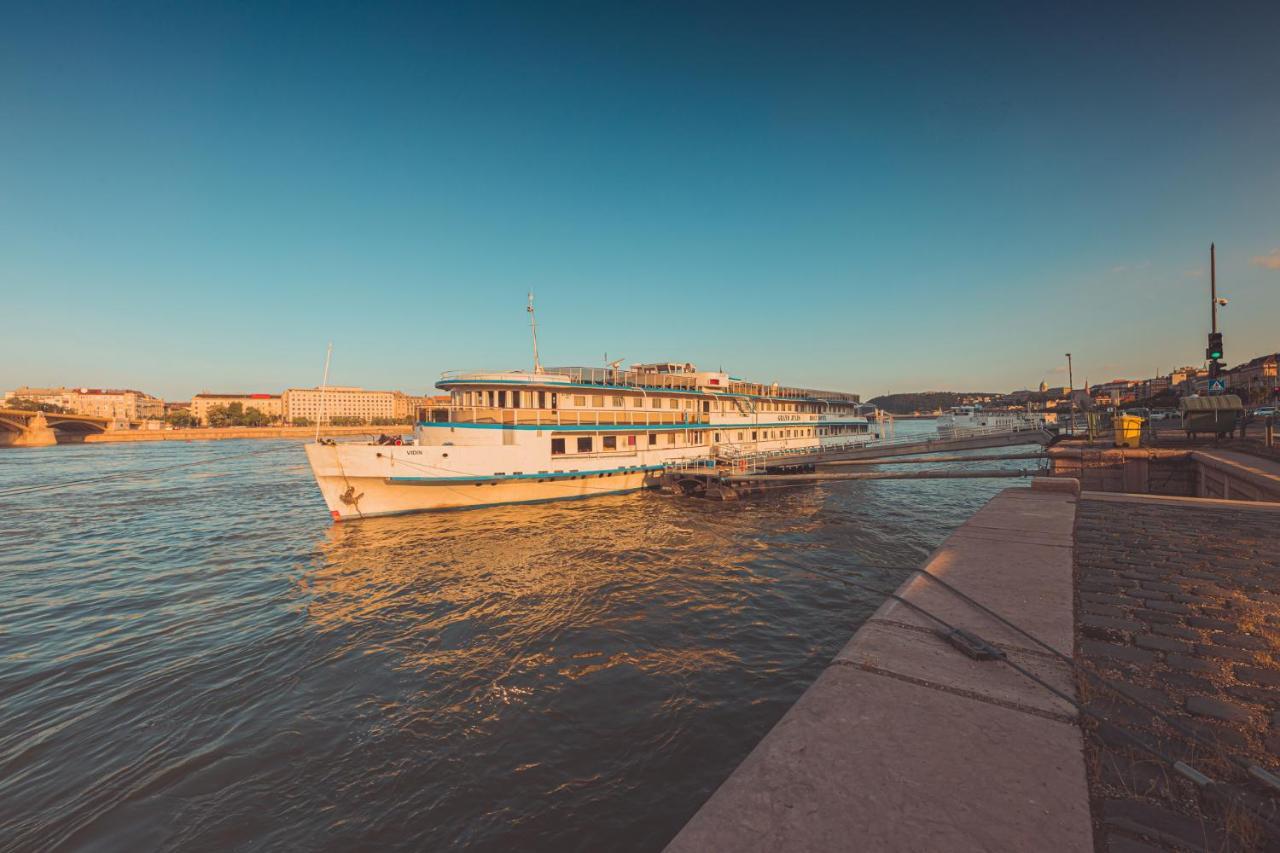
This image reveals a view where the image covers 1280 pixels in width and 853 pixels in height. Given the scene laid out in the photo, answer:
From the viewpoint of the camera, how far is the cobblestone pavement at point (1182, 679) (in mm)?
2559

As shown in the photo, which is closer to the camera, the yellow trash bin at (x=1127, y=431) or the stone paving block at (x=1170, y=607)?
the stone paving block at (x=1170, y=607)

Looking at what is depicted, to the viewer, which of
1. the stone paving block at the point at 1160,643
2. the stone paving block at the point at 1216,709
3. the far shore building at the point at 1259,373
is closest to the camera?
the stone paving block at the point at 1216,709

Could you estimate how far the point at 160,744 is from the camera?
728 centimetres

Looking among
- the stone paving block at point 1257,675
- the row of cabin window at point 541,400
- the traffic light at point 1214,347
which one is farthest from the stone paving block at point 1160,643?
the row of cabin window at point 541,400

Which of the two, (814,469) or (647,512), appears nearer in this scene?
(647,512)

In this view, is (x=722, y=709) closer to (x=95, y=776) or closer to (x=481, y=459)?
(x=95, y=776)

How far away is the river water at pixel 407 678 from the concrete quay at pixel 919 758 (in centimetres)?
313

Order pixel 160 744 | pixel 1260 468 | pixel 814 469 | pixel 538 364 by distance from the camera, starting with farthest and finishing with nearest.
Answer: pixel 814 469, pixel 538 364, pixel 1260 468, pixel 160 744

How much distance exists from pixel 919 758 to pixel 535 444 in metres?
22.9

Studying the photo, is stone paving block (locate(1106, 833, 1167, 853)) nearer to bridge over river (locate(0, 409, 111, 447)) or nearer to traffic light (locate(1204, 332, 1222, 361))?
traffic light (locate(1204, 332, 1222, 361))

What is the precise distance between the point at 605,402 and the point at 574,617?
1777 centimetres

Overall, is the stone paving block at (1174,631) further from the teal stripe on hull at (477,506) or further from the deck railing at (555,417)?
the teal stripe on hull at (477,506)

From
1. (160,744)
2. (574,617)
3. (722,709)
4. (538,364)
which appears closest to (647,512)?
(538,364)

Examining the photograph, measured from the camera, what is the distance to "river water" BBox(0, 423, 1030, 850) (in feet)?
19.4
